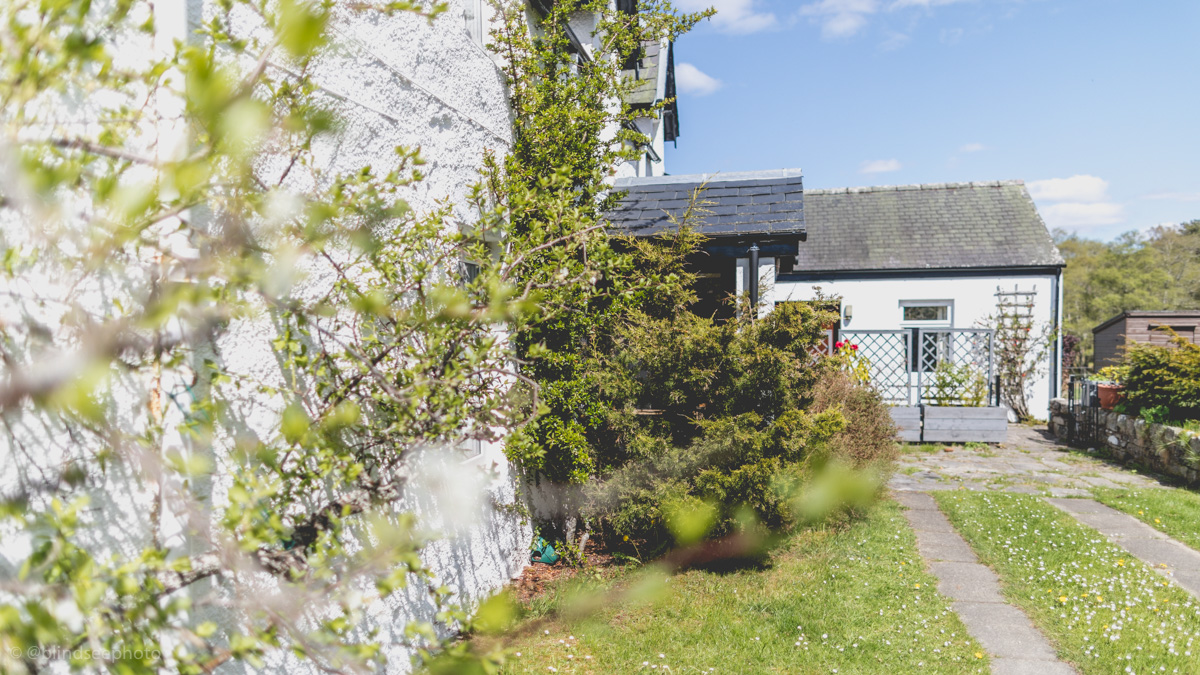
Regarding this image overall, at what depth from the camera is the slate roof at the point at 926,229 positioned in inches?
→ 615

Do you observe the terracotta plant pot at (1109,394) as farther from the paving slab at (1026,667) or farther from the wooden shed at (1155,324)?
the paving slab at (1026,667)

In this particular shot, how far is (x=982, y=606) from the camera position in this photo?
5.09 meters

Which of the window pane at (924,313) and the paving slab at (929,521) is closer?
the paving slab at (929,521)

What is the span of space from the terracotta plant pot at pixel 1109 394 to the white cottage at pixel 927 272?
175cm

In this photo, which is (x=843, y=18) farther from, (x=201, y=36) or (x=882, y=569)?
(x=201, y=36)

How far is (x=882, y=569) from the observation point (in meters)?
5.82

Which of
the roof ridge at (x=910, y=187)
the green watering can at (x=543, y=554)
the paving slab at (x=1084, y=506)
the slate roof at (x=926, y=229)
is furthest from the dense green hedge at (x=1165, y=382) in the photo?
the green watering can at (x=543, y=554)

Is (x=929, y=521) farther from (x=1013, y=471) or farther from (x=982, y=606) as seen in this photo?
(x=1013, y=471)

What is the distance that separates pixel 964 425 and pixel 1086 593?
745 cm

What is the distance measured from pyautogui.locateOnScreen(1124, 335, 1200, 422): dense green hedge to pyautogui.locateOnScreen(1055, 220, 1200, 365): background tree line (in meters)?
21.0

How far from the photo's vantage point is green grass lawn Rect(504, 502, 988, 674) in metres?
4.17

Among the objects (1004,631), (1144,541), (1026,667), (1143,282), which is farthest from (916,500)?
(1143,282)

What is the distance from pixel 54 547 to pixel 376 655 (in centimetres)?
64

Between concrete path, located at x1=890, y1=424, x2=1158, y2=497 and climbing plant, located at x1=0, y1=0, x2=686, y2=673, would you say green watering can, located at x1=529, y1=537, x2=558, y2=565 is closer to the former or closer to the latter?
climbing plant, located at x1=0, y1=0, x2=686, y2=673
